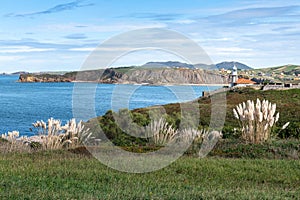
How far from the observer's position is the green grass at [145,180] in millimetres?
7340

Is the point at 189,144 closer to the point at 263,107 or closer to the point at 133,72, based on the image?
the point at 263,107

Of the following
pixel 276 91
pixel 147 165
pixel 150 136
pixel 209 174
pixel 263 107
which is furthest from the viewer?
pixel 276 91

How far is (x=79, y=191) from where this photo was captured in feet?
25.2

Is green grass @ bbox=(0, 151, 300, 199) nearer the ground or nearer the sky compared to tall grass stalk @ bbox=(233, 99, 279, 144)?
nearer the ground

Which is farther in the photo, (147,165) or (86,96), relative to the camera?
(86,96)

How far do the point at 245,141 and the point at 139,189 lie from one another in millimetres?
9531

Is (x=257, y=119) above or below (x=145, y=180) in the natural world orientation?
above

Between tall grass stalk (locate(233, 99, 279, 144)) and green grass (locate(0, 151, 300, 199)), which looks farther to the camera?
tall grass stalk (locate(233, 99, 279, 144))

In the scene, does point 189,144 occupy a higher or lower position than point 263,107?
lower

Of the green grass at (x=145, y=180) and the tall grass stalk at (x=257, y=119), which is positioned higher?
the tall grass stalk at (x=257, y=119)

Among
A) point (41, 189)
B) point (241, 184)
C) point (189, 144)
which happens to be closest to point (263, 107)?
point (189, 144)

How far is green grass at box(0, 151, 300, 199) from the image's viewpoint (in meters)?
7.34

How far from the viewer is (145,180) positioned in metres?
9.41

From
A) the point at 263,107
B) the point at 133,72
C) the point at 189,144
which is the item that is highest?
the point at 133,72
